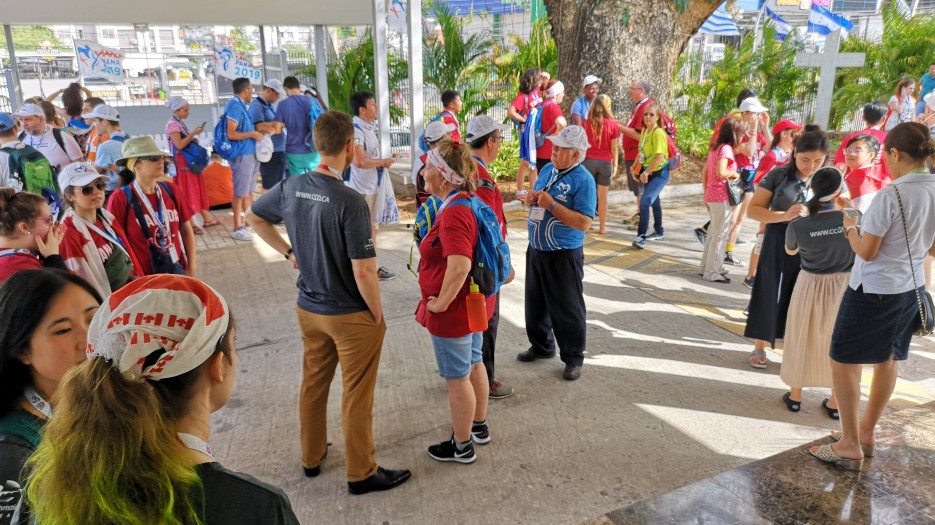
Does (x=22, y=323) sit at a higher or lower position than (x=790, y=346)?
higher

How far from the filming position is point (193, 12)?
975cm

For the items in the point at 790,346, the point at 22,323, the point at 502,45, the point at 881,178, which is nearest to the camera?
the point at 22,323

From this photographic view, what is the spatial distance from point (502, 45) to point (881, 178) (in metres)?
9.70

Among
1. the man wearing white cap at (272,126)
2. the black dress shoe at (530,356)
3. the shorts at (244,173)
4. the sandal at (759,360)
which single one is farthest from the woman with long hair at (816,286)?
the shorts at (244,173)

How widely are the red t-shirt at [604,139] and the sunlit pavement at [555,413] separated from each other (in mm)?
2410

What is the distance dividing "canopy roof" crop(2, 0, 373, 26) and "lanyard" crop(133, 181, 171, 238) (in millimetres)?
6923

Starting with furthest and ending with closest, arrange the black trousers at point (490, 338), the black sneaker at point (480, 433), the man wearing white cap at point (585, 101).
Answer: the man wearing white cap at point (585, 101) < the black trousers at point (490, 338) < the black sneaker at point (480, 433)

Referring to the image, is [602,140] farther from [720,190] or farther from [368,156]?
[368,156]

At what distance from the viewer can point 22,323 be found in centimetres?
176

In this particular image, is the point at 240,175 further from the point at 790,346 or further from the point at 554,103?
the point at 790,346

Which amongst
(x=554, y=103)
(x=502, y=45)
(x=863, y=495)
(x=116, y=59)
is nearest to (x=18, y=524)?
(x=863, y=495)

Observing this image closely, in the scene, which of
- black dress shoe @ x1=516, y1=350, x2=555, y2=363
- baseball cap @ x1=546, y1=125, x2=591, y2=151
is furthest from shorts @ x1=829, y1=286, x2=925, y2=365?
black dress shoe @ x1=516, y1=350, x2=555, y2=363

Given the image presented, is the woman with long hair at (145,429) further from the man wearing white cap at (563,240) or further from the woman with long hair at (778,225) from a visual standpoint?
the woman with long hair at (778,225)

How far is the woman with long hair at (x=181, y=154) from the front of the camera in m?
7.95
